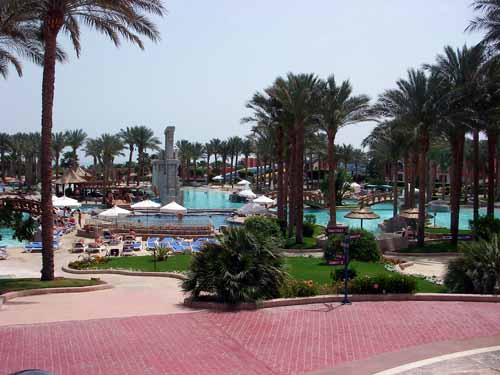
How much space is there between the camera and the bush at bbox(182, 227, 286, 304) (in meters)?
13.3

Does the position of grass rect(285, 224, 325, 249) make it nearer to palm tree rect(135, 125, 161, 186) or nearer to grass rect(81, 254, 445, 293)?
grass rect(81, 254, 445, 293)

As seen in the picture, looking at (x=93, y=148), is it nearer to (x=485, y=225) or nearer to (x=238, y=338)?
(x=485, y=225)

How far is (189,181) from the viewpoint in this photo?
116 meters

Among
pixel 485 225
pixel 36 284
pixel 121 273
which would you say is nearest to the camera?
pixel 36 284

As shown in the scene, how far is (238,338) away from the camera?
416 inches

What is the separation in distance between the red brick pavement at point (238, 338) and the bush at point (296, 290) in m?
0.76

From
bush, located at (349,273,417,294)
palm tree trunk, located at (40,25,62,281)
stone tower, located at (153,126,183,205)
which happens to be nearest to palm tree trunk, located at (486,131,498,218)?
bush, located at (349,273,417,294)

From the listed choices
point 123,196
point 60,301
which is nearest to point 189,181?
point 123,196

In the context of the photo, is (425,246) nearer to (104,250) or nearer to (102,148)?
(104,250)

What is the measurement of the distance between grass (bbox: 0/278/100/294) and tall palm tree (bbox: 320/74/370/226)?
16.9 metres

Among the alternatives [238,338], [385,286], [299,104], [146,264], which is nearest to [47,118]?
[146,264]

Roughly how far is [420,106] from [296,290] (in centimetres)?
1752

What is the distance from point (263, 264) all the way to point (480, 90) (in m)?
19.6

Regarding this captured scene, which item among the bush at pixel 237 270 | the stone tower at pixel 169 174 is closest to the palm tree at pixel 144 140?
the stone tower at pixel 169 174
